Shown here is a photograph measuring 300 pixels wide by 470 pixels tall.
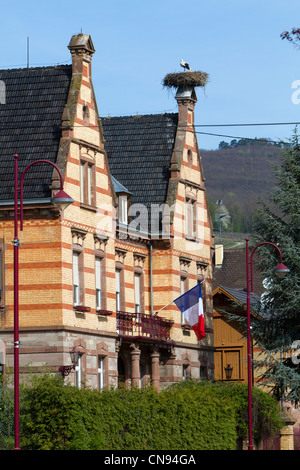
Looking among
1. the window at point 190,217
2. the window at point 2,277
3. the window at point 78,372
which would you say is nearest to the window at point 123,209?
the window at point 190,217

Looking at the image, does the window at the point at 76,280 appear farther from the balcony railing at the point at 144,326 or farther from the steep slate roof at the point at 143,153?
the steep slate roof at the point at 143,153

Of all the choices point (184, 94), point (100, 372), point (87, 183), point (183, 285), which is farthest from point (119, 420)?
point (184, 94)

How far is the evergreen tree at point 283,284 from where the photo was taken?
55.2m

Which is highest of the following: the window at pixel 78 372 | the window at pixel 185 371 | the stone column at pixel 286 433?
the window at pixel 185 371

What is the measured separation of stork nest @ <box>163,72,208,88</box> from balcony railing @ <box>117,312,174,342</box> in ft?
37.5

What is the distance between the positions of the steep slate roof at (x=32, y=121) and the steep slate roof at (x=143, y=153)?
984 cm

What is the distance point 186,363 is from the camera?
2238 inches

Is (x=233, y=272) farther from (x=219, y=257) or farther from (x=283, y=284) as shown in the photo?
(x=283, y=284)

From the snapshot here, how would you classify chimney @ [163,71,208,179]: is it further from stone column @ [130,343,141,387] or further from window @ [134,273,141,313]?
stone column @ [130,343,141,387]

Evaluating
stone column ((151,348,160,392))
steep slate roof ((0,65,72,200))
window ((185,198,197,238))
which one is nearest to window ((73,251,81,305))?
steep slate roof ((0,65,72,200))

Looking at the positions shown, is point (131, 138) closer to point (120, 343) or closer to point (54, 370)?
Answer: point (120, 343)

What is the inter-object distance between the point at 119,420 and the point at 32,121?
13.7m

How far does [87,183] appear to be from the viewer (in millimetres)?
47562
